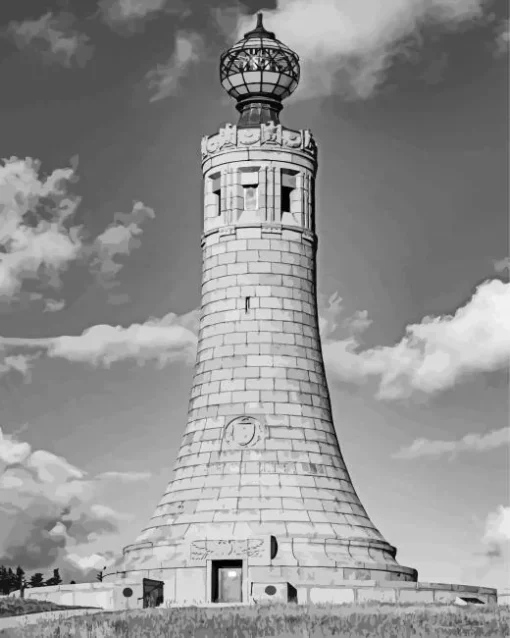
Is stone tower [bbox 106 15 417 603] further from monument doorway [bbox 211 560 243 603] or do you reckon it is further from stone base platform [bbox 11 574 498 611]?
stone base platform [bbox 11 574 498 611]

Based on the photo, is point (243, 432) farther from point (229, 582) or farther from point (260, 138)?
point (260, 138)

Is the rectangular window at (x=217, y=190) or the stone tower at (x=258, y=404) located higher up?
the rectangular window at (x=217, y=190)

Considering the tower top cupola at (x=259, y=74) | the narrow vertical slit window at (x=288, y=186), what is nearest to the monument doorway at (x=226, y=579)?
the narrow vertical slit window at (x=288, y=186)

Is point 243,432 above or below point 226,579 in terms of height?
above

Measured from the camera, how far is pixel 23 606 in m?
56.0

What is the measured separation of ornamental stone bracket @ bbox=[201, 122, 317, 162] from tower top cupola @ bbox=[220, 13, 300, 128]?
0.78m

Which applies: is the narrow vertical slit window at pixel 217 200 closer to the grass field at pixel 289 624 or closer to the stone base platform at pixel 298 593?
the stone base platform at pixel 298 593

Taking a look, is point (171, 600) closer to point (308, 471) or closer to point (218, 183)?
point (308, 471)

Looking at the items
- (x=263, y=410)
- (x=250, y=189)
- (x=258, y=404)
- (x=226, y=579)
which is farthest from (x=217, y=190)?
(x=226, y=579)

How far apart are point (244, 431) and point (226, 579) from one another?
20.9 feet

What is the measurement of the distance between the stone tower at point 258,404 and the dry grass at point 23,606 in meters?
5.16

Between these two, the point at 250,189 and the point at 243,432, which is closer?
the point at 243,432

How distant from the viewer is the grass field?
43781mm

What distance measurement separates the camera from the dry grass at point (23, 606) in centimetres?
5472
